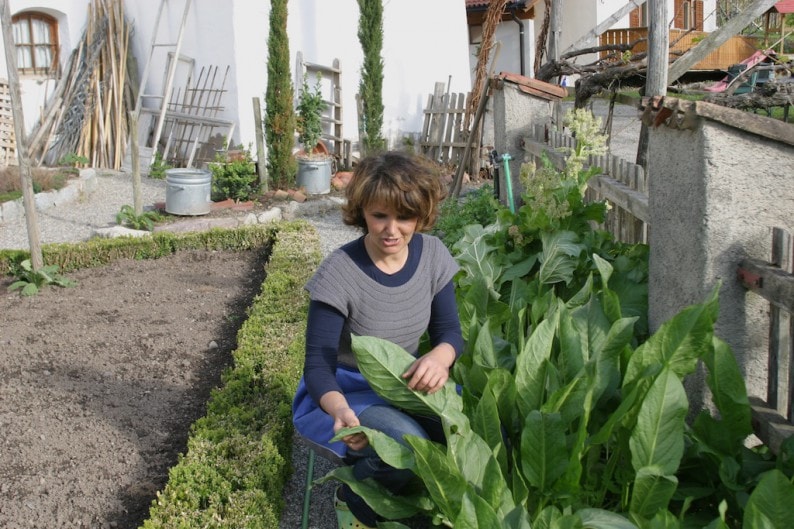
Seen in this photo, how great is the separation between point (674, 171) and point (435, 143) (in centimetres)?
1066

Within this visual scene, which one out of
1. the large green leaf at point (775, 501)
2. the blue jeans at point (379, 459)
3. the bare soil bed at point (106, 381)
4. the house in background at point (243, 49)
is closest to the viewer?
the large green leaf at point (775, 501)

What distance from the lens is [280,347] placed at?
4.22m

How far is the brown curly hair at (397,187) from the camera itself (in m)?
2.48

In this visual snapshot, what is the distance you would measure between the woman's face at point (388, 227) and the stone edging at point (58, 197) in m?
7.45

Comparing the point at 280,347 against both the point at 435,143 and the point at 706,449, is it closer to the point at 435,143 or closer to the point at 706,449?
the point at 706,449

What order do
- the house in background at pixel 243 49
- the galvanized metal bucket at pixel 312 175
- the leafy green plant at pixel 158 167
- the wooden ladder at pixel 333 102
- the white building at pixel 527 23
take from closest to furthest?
the galvanized metal bucket at pixel 312 175 < the house in background at pixel 243 49 < the leafy green plant at pixel 158 167 < the wooden ladder at pixel 333 102 < the white building at pixel 527 23

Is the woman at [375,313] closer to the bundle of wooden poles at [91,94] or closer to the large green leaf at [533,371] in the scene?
the large green leaf at [533,371]

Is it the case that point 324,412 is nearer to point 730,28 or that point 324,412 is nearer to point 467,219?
point 467,219

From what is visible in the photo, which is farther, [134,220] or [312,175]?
[312,175]

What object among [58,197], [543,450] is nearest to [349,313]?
[543,450]

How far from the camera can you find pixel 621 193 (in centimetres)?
402

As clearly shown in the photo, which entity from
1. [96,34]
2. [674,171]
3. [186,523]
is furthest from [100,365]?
[96,34]

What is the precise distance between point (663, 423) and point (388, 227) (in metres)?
0.96

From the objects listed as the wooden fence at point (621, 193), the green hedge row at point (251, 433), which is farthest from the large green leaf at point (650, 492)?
the wooden fence at point (621, 193)
